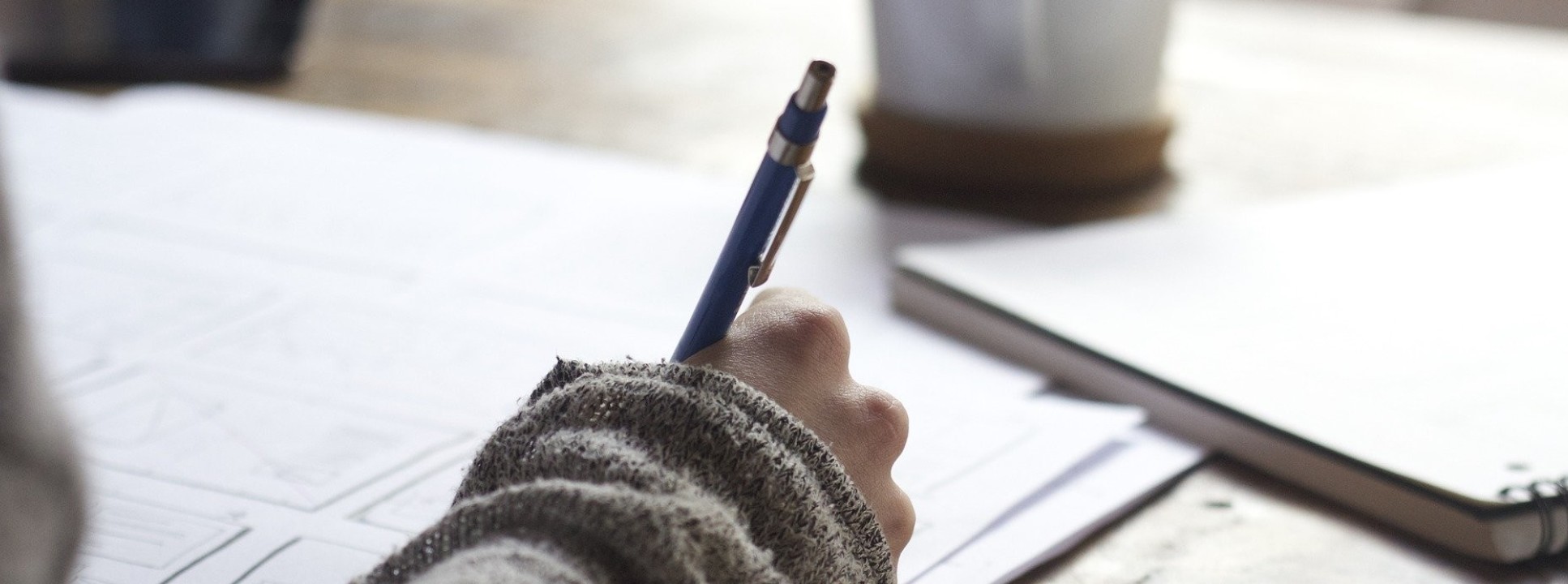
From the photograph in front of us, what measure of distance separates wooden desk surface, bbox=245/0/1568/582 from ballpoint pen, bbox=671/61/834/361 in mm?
394

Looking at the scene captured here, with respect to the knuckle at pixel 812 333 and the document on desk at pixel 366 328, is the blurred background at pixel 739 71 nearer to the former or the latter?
the document on desk at pixel 366 328

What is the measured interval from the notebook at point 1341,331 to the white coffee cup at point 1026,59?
102 millimetres

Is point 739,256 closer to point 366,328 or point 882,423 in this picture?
point 882,423

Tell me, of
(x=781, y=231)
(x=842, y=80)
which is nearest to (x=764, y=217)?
(x=781, y=231)

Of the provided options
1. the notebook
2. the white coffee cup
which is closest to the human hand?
the notebook

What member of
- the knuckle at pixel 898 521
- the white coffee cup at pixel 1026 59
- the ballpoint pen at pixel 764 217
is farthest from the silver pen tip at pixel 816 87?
the white coffee cup at pixel 1026 59

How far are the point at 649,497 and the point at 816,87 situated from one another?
0.35ft

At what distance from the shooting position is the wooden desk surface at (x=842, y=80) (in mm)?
805

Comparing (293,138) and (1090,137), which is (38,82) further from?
(1090,137)

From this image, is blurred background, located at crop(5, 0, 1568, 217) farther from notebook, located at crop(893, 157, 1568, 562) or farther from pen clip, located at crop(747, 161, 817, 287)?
pen clip, located at crop(747, 161, 817, 287)

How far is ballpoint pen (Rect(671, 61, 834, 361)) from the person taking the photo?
0.34 meters

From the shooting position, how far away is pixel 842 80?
98 centimetres

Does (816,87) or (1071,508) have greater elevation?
(816,87)

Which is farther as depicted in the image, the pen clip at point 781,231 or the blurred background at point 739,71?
the blurred background at point 739,71
